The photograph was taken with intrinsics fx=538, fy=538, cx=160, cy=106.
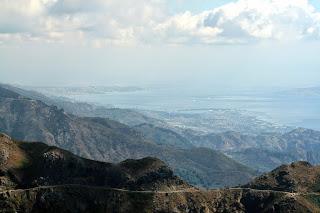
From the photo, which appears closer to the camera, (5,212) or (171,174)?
(5,212)

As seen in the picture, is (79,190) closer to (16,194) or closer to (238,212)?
(16,194)

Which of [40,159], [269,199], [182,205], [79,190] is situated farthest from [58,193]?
[269,199]

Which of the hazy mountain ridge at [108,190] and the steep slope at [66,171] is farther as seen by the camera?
the steep slope at [66,171]

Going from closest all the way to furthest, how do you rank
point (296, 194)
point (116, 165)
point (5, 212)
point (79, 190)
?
1. point (5, 212)
2. point (79, 190)
3. point (296, 194)
4. point (116, 165)

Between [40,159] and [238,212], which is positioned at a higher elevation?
[40,159]

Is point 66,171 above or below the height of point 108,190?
above

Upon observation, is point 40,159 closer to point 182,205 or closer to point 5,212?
point 5,212

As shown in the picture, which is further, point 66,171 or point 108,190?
point 66,171

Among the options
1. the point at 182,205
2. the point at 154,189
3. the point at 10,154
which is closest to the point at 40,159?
the point at 10,154

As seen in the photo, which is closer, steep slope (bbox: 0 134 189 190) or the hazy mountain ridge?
the hazy mountain ridge

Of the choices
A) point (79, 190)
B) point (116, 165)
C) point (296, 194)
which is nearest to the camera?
point (79, 190)
